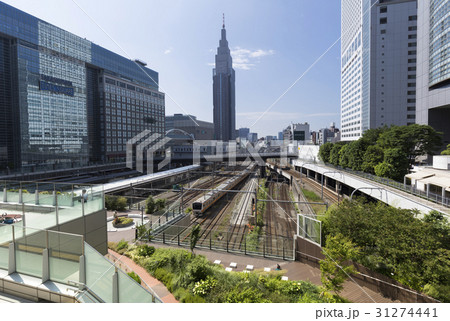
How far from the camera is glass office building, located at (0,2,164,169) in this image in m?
42.4

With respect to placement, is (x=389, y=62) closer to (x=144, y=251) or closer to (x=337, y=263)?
(x=337, y=263)

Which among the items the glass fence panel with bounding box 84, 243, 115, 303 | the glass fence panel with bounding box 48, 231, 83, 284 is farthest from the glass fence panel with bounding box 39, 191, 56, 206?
the glass fence panel with bounding box 84, 243, 115, 303

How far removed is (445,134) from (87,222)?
44.0 metres

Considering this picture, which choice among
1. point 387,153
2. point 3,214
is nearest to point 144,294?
point 3,214

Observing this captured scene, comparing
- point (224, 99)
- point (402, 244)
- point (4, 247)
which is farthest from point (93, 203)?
point (224, 99)

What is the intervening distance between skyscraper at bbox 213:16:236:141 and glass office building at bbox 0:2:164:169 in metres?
95.6

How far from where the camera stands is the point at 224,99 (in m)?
178

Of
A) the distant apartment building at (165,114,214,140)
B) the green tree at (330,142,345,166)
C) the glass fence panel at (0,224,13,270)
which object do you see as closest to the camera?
the glass fence panel at (0,224,13,270)

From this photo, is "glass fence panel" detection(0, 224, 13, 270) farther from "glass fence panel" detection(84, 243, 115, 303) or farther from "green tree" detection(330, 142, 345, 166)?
"green tree" detection(330, 142, 345, 166)

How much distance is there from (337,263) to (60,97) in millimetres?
59054

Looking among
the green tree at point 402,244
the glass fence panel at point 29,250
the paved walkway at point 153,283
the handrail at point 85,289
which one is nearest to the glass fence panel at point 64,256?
the handrail at point 85,289

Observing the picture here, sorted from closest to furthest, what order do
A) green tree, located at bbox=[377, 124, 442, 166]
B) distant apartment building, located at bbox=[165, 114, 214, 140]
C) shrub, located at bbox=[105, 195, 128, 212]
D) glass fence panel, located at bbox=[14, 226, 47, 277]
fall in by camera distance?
glass fence panel, located at bbox=[14, 226, 47, 277], shrub, located at bbox=[105, 195, 128, 212], green tree, located at bbox=[377, 124, 442, 166], distant apartment building, located at bbox=[165, 114, 214, 140]
